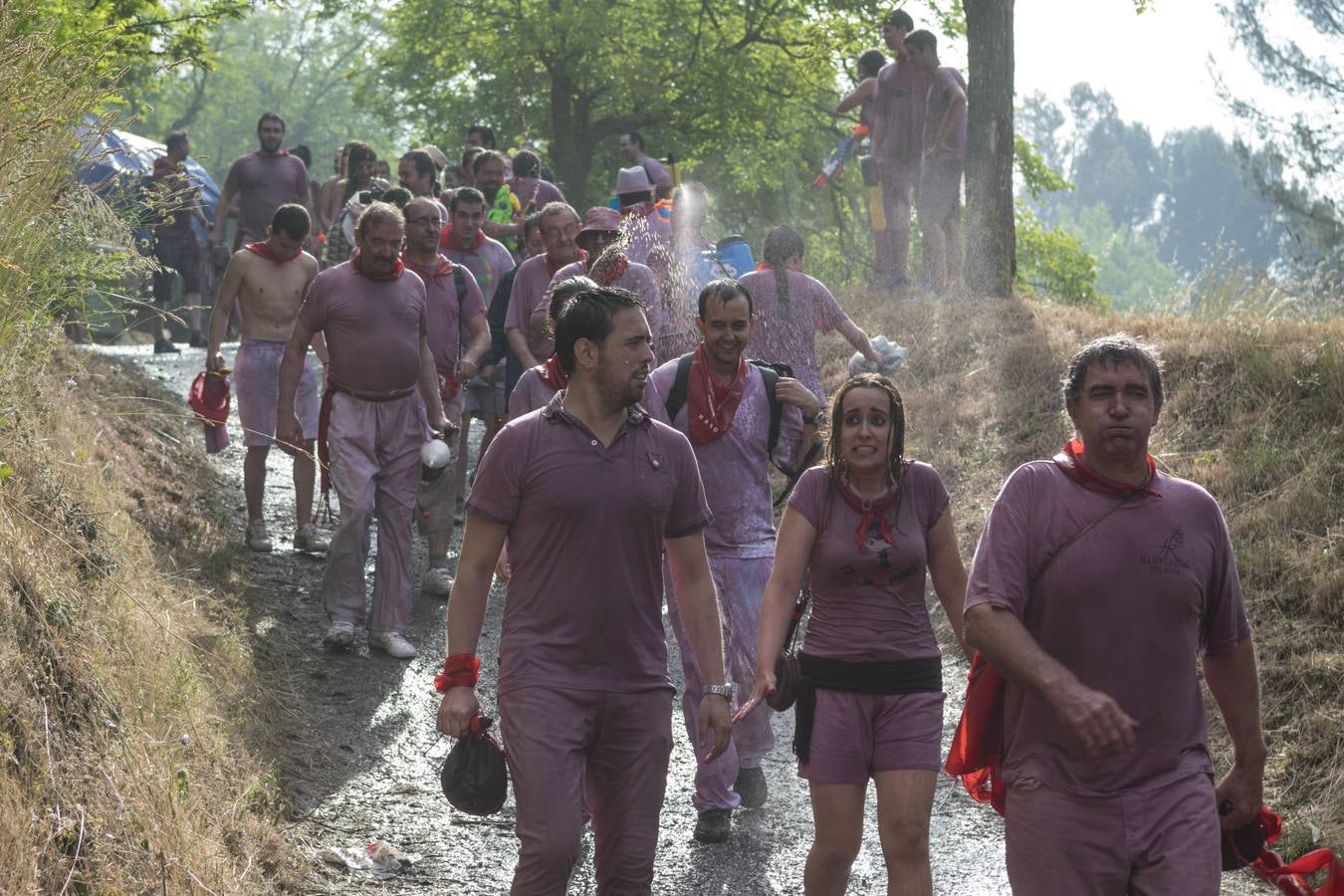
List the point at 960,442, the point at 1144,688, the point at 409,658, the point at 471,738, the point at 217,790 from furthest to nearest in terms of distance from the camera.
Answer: the point at 960,442
the point at 409,658
the point at 217,790
the point at 471,738
the point at 1144,688

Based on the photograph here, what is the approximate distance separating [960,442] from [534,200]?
4.85 metres

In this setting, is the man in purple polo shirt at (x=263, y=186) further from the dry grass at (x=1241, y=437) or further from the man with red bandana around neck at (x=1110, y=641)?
the man with red bandana around neck at (x=1110, y=641)

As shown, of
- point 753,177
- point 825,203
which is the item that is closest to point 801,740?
point 753,177

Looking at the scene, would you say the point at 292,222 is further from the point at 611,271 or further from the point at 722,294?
the point at 722,294

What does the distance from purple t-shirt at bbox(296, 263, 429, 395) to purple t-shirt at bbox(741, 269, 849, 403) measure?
1928 mm

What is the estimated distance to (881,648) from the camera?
17.9ft

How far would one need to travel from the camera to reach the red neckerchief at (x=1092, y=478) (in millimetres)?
4324

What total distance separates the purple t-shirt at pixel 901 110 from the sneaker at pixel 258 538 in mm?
7576

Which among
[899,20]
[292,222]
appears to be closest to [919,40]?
[899,20]

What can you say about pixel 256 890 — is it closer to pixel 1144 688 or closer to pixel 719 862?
pixel 719 862

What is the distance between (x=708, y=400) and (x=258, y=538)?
202 inches

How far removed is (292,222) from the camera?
10703mm

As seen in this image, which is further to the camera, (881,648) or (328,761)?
(328,761)

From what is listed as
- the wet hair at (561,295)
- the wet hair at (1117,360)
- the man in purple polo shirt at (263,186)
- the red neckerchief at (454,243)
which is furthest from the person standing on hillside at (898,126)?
the wet hair at (1117,360)
